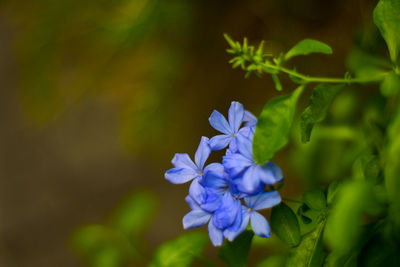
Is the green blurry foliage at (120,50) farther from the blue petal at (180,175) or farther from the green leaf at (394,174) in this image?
the green leaf at (394,174)

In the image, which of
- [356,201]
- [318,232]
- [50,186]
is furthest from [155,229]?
[356,201]

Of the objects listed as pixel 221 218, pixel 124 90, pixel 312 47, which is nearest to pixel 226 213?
pixel 221 218

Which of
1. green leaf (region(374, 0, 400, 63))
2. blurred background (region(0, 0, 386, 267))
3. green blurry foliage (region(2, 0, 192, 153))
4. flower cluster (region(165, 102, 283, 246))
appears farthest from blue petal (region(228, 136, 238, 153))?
green blurry foliage (region(2, 0, 192, 153))

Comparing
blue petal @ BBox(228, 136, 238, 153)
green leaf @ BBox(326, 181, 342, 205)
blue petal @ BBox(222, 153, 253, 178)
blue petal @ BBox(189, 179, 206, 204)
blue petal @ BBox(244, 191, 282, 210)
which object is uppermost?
blue petal @ BBox(228, 136, 238, 153)

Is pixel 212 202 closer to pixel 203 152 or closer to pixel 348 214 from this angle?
pixel 203 152

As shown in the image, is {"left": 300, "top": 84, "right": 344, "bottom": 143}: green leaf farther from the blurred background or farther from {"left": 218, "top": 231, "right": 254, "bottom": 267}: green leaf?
the blurred background

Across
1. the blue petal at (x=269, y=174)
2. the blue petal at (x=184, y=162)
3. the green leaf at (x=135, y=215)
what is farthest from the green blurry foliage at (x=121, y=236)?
the blue petal at (x=269, y=174)

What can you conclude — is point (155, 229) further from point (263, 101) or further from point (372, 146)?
point (372, 146)
